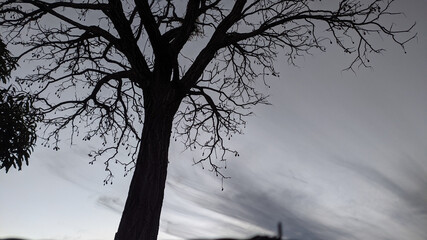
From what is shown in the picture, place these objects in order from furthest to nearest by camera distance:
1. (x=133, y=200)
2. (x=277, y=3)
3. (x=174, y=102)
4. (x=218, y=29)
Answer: (x=277, y=3), (x=218, y=29), (x=174, y=102), (x=133, y=200)

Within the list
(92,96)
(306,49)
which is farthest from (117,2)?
(306,49)

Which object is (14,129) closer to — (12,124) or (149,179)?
(12,124)

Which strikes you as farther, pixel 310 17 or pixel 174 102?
pixel 310 17

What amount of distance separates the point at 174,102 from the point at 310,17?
369 cm

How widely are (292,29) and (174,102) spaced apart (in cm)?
369

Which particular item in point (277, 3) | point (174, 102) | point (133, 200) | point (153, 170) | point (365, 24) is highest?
point (277, 3)

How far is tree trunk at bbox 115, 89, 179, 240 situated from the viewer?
654 centimetres

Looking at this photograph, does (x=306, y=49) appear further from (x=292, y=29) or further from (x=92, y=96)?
(x=92, y=96)

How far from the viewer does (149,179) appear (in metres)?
6.92

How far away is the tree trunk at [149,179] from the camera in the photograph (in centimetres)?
654

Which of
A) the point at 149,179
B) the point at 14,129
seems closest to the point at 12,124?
the point at 14,129

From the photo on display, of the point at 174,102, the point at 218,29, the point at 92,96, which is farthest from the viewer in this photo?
the point at 92,96

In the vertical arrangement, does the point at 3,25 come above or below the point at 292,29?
below

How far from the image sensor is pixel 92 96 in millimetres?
9766
